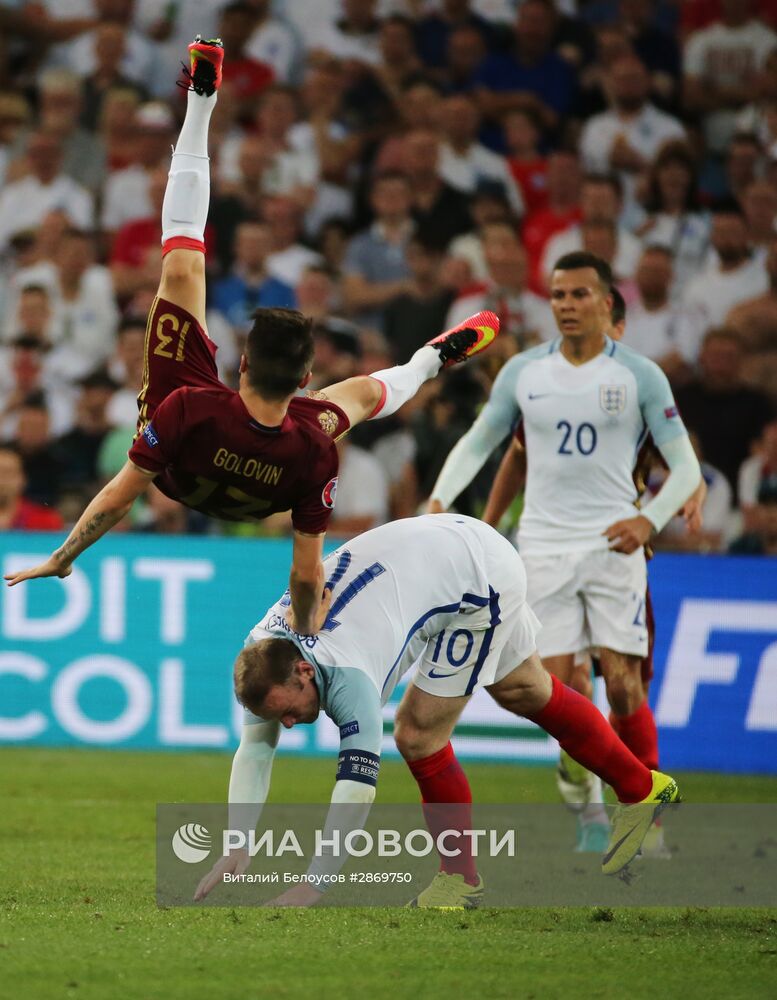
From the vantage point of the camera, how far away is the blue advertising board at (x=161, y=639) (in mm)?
11258

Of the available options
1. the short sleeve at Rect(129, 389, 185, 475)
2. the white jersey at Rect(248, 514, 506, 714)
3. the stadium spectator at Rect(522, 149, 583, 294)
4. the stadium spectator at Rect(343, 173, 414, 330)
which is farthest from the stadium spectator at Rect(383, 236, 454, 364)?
the short sleeve at Rect(129, 389, 185, 475)

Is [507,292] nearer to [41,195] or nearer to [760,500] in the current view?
[760,500]

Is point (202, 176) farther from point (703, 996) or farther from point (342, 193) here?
point (342, 193)

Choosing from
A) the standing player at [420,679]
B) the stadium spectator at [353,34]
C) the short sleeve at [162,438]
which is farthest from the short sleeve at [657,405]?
the stadium spectator at [353,34]

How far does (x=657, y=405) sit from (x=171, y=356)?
8.06 feet

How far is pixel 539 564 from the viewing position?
8.15m

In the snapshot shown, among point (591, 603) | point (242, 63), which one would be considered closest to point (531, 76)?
point (242, 63)

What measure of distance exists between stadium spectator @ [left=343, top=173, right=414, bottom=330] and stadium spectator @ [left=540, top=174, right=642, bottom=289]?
1.24m

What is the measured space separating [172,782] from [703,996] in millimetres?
5765

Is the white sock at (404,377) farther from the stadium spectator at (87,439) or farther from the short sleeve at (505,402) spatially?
the stadium spectator at (87,439)

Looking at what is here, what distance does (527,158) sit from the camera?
1488 centimetres

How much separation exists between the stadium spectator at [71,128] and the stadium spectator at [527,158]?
3876 millimetres

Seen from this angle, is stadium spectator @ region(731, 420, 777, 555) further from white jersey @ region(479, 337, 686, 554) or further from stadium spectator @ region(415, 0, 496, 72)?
stadium spectator @ region(415, 0, 496, 72)

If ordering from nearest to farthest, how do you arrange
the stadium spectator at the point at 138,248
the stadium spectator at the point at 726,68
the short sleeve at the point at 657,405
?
the short sleeve at the point at 657,405 < the stadium spectator at the point at 138,248 < the stadium spectator at the point at 726,68
